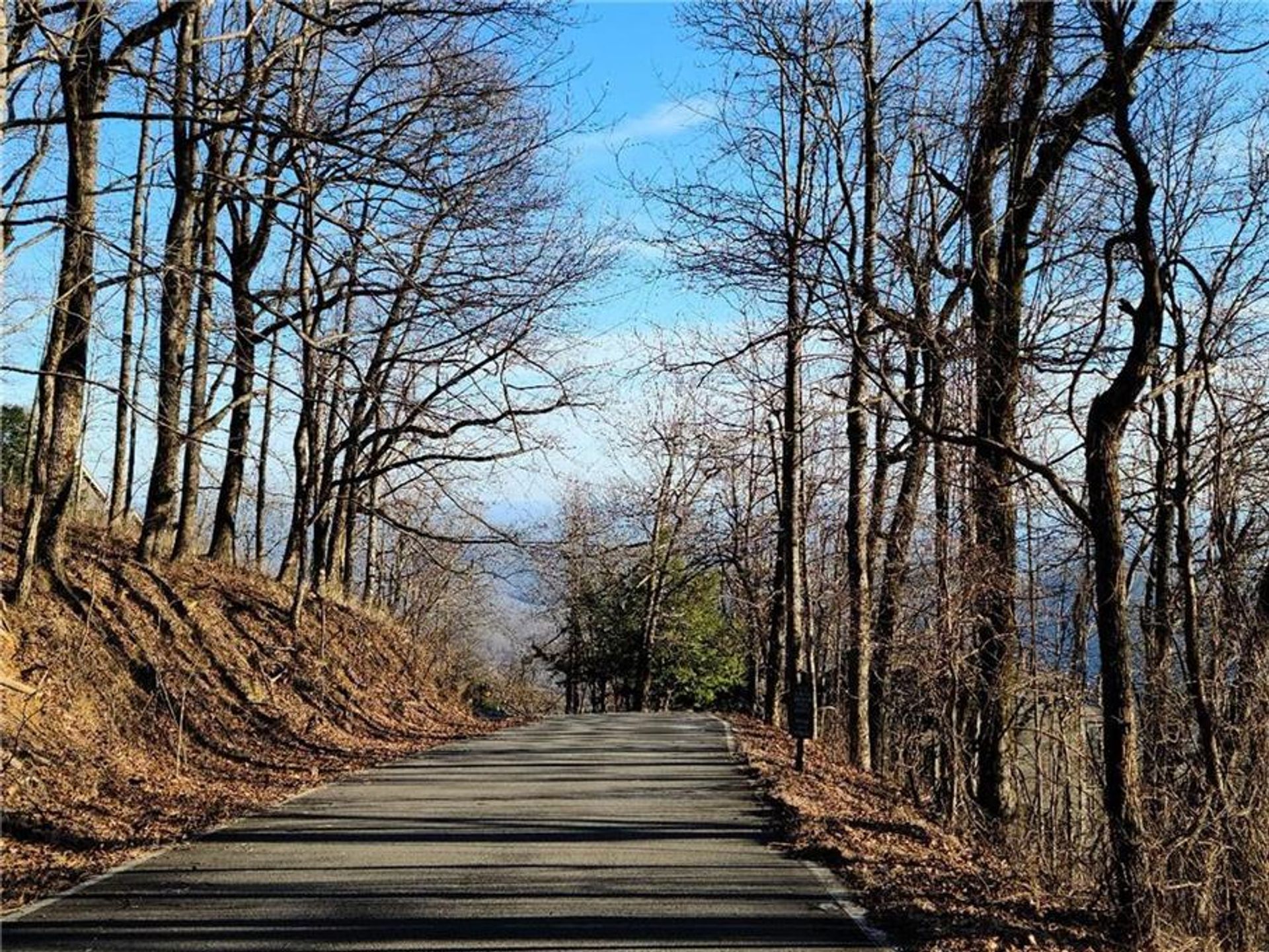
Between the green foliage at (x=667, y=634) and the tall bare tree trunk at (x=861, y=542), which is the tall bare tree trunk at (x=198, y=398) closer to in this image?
the tall bare tree trunk at (x=861, y=542)

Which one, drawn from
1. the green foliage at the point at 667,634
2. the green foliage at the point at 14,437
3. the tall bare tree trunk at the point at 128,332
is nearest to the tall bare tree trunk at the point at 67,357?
the tall bare tree trunk at the point at 128,332

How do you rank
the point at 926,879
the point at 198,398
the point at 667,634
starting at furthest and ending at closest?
the point at 667,634, the point at 198,398, the point at 926,879

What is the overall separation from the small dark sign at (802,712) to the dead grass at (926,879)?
1.91 ft

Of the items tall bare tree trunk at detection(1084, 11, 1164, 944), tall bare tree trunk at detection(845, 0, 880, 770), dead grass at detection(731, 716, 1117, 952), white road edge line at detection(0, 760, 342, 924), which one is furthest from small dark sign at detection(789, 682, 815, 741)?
white road edge line at detection(0, 760, 342, 924)

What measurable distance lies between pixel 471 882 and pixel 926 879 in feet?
10.4

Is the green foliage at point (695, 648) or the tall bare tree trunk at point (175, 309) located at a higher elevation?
the tall bare tree trunk at point (175, 309)

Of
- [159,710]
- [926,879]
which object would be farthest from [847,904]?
[159,710]

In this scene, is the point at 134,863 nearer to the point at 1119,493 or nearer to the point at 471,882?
the point at 471,882

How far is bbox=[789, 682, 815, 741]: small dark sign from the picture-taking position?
13.7 meters

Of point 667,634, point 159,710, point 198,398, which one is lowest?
point 159,710

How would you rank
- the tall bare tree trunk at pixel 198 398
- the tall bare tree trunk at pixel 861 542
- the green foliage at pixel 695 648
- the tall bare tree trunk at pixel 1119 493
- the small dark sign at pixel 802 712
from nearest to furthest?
the tall bare tree trunk at pixel 1119 493, the small dark sign at pixel 802 712, the tall bare tree trunk at pixel 861 542, the tall bare tree trunk at pixel 198 398, the green foliage at pixel 695 648

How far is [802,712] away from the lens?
45.3ft

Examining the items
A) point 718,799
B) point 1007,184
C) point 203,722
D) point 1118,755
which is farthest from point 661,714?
point 1118,755

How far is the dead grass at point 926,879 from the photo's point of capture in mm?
7051
